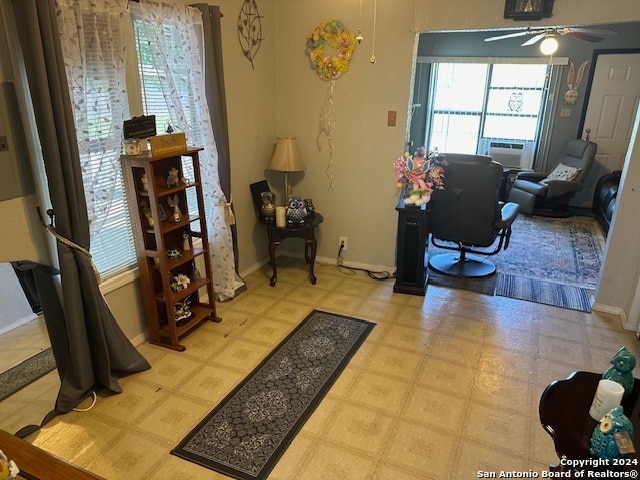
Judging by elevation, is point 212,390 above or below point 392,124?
below

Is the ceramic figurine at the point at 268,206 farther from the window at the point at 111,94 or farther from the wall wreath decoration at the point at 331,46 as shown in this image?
the wall wreath decoration at the point at 331,46

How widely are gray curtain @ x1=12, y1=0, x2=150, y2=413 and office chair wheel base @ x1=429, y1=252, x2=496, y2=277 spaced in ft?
8.86

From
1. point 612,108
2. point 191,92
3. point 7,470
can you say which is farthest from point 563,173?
point 7,470

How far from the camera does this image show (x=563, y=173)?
18.9ft

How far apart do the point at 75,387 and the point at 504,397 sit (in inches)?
90.6

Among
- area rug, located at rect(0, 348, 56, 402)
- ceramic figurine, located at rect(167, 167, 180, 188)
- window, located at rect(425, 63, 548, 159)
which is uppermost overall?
window, located at rect(425, 63, 548, 159)

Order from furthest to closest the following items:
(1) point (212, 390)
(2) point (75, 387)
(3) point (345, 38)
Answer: (3) point (345, 38), (1) point (212, 390), (2) point (75, 387)

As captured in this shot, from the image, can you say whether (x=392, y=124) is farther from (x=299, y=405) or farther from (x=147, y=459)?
(x=147, y=459)

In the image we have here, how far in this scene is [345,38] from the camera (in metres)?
3.58

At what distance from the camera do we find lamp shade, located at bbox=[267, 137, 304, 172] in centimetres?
376

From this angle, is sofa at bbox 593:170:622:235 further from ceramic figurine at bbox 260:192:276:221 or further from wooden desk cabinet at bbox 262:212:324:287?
ceramic figurine at bbox 260:192:276:221

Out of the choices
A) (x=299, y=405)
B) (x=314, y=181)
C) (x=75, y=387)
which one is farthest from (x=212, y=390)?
(x=314, y=181)

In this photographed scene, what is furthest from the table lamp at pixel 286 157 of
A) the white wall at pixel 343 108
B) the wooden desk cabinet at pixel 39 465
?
the wooden desk cabinet at pixel 39 465

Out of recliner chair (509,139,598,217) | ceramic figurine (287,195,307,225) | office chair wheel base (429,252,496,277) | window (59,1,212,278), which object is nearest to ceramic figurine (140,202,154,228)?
window (59,1,212,278)
